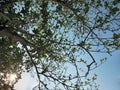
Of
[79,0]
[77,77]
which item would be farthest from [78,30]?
[77,77]

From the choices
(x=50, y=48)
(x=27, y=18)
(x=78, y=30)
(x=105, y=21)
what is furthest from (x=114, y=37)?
(x=27, y=18)

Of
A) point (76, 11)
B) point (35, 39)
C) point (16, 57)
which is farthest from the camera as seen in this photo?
point (16, 57)

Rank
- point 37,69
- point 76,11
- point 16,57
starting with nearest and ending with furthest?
point 76,11
point 37,69
point 16,57

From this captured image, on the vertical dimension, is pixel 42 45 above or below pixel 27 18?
below

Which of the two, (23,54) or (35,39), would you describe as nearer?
(35,39)

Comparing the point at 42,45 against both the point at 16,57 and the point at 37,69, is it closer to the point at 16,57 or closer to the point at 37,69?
the point at 37,69

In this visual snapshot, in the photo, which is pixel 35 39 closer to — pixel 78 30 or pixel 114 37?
pixel 78 30

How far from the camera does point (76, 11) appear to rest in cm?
1585

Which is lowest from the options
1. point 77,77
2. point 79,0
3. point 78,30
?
point 77,77

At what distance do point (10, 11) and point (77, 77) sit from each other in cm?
497

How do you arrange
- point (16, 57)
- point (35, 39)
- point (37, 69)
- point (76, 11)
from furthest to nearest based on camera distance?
point (16, 57)
point (37, 69)
point (35, 39)
point (76, 11)

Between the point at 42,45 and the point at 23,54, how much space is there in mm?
3646

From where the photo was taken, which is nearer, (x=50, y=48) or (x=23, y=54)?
(x=50, y=48)

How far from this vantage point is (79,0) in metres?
17.7
